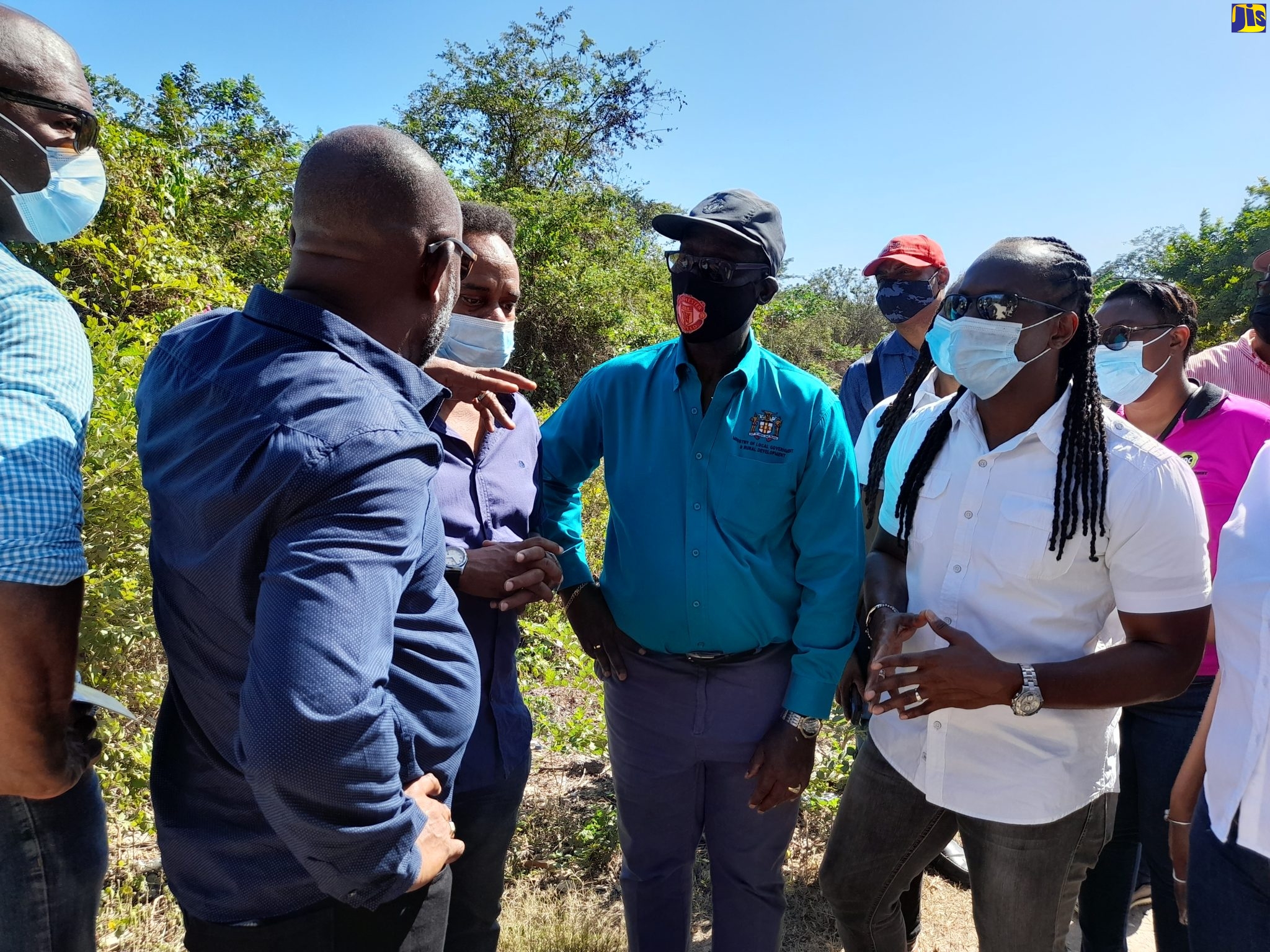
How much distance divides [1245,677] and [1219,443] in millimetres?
1366

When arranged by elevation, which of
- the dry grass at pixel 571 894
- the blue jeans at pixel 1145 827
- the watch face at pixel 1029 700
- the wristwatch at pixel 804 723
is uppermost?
the watch face at pixel 1029 700

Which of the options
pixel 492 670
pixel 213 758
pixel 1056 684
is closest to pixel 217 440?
pixel 213 758

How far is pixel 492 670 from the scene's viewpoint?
214 cm

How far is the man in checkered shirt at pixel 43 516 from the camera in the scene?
130cm

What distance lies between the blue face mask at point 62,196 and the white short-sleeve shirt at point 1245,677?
241cm

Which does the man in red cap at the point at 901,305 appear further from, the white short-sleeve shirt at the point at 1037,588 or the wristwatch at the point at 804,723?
the wristwatch at the point at 804,723

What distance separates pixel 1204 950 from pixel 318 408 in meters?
2.01

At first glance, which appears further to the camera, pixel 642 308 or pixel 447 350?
pixel 642 308

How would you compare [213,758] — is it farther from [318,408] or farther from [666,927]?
[666,927]

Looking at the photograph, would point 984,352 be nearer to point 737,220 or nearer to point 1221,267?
point 737,220

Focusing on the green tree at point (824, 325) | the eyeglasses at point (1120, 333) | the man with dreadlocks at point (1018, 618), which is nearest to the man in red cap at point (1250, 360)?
the eyeglasses at point (1120, 333)

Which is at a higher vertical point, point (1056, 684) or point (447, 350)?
point (447, 350)

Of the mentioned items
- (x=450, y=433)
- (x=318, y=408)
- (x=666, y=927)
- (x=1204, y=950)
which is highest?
(x=318, y=408)

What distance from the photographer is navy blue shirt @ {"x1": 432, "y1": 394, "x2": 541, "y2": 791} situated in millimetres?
2072
